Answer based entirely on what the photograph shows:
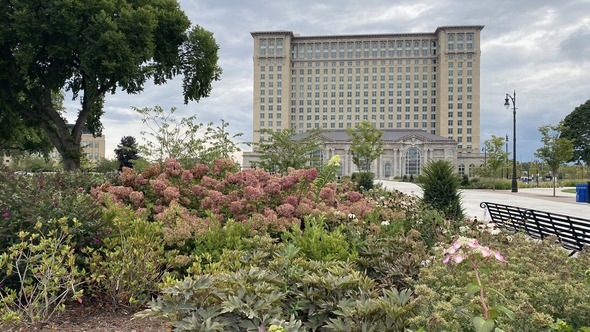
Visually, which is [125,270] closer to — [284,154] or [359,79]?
[284,154]

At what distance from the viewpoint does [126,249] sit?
4191mm

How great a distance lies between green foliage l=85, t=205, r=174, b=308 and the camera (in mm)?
3852

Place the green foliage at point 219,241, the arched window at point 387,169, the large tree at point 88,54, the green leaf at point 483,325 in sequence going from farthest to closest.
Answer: the arched window at point 387,169
the large tree at point 88,54
the green foliage at point 219,241
the green leaf at point 483,325

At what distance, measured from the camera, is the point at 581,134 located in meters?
71.8

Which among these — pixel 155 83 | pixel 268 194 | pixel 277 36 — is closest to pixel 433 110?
pixel 277 36

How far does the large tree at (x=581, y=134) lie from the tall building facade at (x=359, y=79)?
45.1 meters

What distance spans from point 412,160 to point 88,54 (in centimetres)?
8772

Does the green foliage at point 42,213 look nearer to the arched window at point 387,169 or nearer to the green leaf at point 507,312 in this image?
the green leaf at point 507,312

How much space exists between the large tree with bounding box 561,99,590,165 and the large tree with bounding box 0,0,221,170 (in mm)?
68724

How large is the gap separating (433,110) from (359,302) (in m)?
127

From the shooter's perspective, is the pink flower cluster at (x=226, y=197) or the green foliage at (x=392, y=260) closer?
the green foliage at (x=392, y=260)

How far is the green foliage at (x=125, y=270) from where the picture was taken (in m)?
3.85

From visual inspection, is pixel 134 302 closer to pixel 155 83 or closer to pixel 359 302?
pixel 359 302

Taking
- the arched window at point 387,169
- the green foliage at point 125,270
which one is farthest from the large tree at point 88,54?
the arched window at point 387,169
